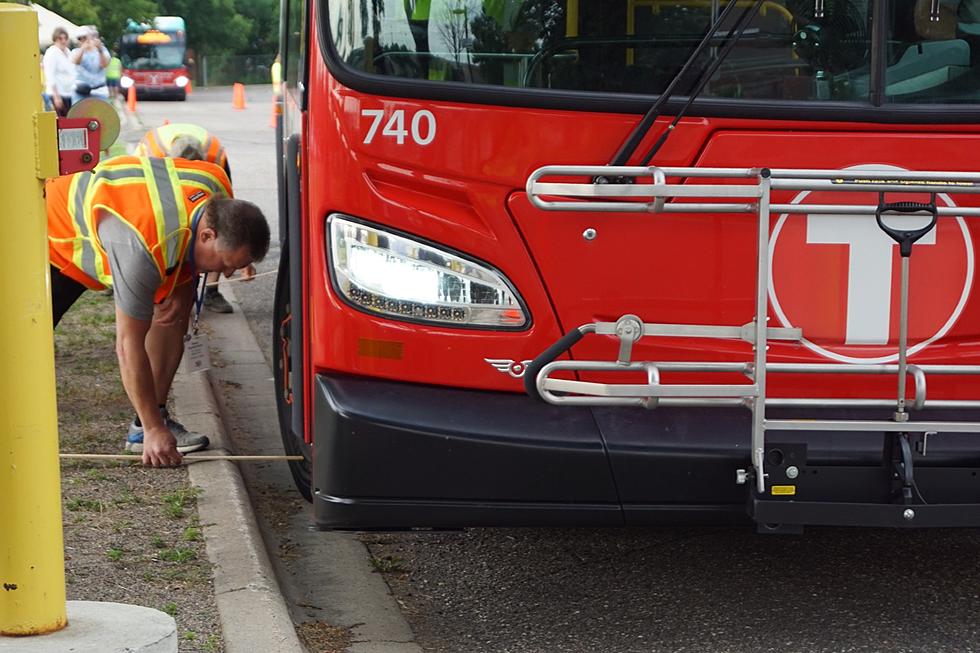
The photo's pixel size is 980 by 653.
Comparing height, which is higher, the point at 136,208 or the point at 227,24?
the point at 227,24

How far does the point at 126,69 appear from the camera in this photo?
167 feet

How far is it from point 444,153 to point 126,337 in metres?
1.96

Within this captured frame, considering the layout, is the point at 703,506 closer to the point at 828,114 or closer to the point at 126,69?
the point at 828,114

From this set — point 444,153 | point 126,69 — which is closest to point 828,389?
point 444,153

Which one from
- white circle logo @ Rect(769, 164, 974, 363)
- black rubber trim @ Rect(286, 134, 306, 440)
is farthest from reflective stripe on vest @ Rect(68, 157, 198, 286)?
white circle logo @ Rect(769, 164, 974, 363)

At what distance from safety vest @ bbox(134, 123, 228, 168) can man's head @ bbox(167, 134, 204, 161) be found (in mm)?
29

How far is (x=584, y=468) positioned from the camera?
3.52m

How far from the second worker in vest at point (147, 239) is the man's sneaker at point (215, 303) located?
3.23 m

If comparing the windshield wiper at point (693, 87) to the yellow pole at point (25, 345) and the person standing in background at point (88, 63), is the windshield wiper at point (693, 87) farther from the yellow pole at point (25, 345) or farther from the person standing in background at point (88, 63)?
the person standing in background at point (88, 63)

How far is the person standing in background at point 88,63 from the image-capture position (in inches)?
717

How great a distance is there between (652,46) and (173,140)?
420cm

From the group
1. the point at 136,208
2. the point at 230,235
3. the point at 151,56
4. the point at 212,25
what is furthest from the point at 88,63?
the point at 212,25

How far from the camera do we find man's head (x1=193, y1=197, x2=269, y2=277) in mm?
5000

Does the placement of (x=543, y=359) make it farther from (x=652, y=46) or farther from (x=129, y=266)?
(x=129, y=266)
